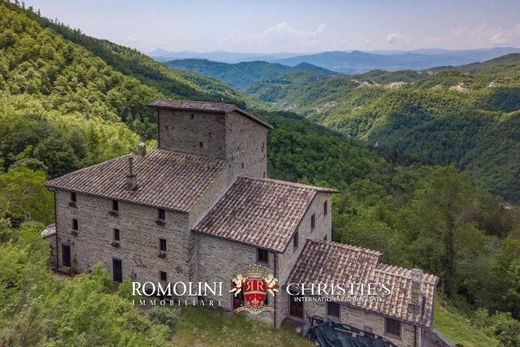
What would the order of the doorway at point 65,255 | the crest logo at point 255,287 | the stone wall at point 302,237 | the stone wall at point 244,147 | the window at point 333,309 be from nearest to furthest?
1. the window at point 333,309
2. the crest logo at point 255,287
3. the stone wall at point 302,237
4. the stone wall at point 244,147
5. the doorway at point 65,255

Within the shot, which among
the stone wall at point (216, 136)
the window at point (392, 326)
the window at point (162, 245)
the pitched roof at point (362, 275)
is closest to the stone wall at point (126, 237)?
the window at point (162, 245)

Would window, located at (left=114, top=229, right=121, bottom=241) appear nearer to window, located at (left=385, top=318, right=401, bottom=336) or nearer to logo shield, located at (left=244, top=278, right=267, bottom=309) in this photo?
logo shield, located at (left=244, top=278, right=267, bottom=309)

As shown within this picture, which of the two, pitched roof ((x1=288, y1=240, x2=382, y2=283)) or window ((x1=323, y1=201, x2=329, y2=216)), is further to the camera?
window ((x1=323, y1=201, x2=329, y2=216))

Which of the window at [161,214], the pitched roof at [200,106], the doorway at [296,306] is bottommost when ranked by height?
the doorway at [296,306]

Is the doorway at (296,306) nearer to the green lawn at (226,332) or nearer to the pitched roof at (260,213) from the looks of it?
the green lawn at (226,332)

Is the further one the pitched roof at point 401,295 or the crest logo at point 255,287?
the crest logo at point 255,287

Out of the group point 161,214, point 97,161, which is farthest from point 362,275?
point 97,161

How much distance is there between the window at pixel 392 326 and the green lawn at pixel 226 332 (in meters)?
3.83

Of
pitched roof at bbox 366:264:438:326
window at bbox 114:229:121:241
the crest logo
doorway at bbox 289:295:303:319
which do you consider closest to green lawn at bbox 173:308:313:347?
the crest logo

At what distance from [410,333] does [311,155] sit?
77.8 m

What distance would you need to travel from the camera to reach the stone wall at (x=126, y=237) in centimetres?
2366

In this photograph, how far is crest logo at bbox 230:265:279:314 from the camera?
2217 cm

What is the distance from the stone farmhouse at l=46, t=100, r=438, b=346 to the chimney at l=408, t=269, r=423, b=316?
0.05 m

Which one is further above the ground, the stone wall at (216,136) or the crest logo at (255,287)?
the stone wall at (216,136)
